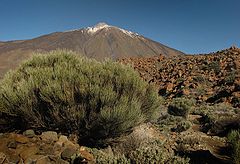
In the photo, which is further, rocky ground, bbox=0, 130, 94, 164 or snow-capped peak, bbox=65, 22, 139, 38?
snow-capped peak, bbox=65, 22, 139, 38

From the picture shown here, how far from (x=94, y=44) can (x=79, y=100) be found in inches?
5577

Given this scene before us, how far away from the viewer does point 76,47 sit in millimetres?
141125

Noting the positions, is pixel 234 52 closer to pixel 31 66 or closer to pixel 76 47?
pixel 31 66

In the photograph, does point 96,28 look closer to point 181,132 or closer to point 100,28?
point 100,28

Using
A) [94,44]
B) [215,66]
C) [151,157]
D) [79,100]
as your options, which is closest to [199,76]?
[215,66]

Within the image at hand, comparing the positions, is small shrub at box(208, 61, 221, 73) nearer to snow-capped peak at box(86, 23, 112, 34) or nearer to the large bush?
the large bush

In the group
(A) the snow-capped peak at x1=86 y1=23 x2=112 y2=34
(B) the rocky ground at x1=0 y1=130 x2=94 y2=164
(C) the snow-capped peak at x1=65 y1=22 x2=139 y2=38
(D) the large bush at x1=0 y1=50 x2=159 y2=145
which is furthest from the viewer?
(A) the snow-capped peak at x1=86 y1=23 x2=112 y2=34

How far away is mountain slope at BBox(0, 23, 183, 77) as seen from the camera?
129m

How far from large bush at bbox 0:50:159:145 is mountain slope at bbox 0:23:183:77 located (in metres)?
108

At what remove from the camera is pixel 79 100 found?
8.25 m

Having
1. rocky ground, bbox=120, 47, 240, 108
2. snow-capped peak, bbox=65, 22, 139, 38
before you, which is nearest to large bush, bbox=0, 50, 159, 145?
rocky ground, bbox=120, 47, 240, 108

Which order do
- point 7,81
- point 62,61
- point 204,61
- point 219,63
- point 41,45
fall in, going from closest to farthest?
point 7,81
point 62,61
point 219,63
point 204,61
point 41,45

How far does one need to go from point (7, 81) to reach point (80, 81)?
238 centimetres

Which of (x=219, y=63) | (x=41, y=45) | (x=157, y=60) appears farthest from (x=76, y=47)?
(x=219, y=63)
